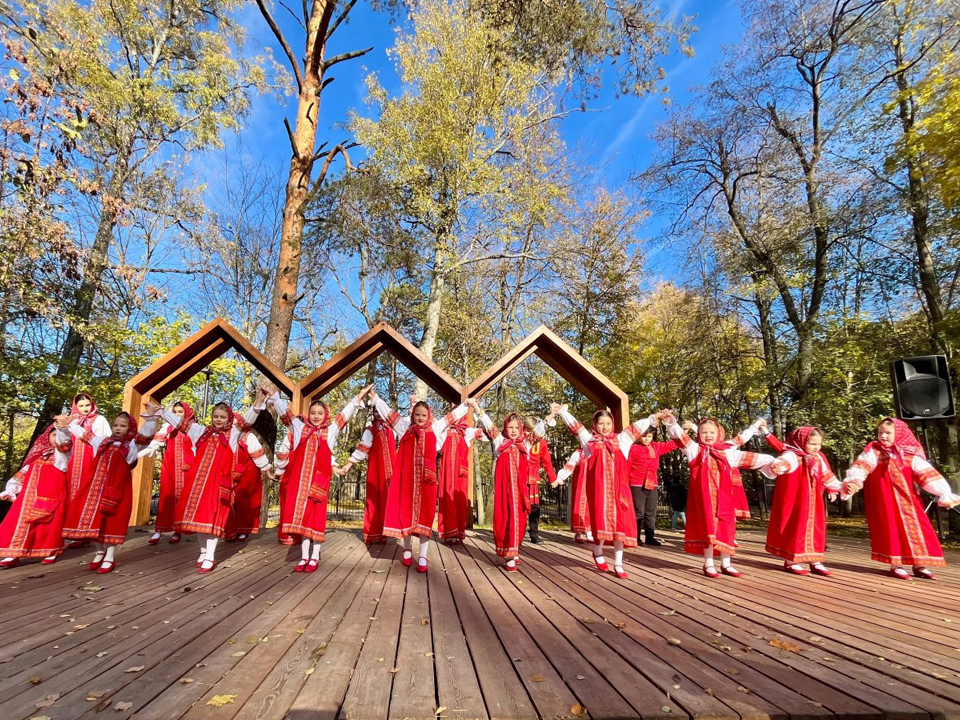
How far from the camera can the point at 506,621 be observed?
376cm

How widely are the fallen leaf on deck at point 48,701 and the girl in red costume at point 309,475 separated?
3109mm

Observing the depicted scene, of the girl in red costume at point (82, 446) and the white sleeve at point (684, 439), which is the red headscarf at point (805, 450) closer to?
the white sleeve at point (684, 439)

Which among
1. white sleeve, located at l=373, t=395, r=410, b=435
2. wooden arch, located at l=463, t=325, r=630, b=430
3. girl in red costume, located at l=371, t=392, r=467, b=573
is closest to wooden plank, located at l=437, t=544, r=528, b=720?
girl in red costume, located at l=371, t=392, r=467, b=573

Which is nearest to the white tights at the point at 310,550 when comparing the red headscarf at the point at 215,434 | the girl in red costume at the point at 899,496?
the red headscarf at the point at 215,434

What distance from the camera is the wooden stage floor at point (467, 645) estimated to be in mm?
2365

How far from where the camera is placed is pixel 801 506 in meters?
6.15

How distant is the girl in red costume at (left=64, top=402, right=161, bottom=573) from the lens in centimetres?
559

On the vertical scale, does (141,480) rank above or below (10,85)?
below

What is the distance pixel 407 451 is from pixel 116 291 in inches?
424

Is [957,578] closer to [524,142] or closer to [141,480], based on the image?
[141,480]

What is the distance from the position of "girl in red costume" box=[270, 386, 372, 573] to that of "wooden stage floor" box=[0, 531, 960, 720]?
404 millimetres

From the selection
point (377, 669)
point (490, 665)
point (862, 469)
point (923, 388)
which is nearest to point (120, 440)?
point (377, 669)

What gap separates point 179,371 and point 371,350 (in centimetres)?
371

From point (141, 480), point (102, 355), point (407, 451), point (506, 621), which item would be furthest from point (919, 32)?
point (102, 355)
